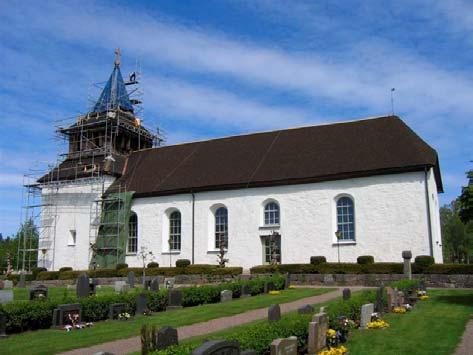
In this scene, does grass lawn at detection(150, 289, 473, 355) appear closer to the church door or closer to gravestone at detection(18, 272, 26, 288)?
the church door

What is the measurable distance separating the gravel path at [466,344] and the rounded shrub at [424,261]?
1116 centimetres

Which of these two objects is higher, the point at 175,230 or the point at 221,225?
the point at 221,225

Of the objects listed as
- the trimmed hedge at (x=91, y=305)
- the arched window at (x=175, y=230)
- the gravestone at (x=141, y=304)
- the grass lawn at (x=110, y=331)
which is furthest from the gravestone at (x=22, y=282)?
the gravestone at (x=141, y=304)

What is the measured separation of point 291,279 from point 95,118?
24.2 metres

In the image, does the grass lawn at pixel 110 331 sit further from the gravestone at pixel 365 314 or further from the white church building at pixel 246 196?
the white church building at pixel 246 196

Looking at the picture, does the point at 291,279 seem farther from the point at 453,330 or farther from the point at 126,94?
the point at 126,94

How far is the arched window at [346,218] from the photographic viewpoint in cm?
2939

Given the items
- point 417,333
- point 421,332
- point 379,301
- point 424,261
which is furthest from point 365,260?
point 417,333

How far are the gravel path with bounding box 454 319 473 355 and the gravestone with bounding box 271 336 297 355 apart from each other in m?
3.80

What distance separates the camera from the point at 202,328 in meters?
13.7

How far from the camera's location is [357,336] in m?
12.5

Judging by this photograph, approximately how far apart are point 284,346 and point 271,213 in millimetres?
23246

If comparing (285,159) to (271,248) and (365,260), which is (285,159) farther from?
(365,260)

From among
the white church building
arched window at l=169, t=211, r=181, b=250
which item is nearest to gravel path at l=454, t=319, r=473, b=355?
the white church building
